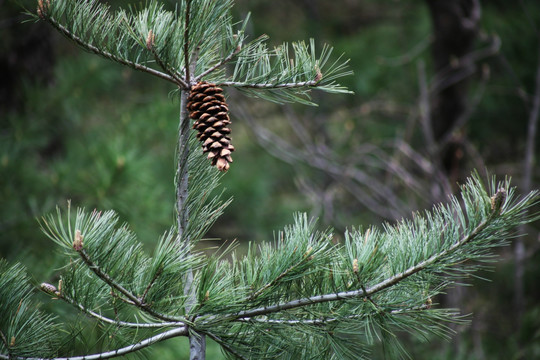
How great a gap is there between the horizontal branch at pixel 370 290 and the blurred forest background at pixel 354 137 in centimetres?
116

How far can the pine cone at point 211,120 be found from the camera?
40.5 inches

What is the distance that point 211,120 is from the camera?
104cm

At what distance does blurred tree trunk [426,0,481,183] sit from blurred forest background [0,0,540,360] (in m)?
0.01

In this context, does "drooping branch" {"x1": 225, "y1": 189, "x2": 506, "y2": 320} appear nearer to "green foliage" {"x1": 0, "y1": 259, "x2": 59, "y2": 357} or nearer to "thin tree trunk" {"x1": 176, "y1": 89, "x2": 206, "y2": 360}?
"thin tree trunk" {"x1": 176, "y1": 89, "x2": 206, "y2": 360}

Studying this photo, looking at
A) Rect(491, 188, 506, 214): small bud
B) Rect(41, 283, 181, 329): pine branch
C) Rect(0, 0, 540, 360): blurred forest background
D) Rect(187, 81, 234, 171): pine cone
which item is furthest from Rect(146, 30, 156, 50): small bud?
Rect(0, 0, 540, 360): blurred forest background

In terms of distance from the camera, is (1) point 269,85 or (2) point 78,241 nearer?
(2) point 78,241

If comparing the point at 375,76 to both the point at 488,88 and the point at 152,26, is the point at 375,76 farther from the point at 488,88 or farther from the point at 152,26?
the point at 152,26

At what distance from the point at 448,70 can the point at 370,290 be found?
2.89 metres

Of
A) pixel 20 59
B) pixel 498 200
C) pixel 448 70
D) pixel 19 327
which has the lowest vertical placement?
pixel 19 327

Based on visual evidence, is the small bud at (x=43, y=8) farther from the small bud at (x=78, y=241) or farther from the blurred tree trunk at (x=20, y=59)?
the blurred tree trunk at (x=20, y=59)

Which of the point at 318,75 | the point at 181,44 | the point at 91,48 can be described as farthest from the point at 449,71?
the point at 91,48

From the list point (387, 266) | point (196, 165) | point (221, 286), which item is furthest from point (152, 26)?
point (387, 266)

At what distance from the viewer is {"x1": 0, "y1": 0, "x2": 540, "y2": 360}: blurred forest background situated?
9.15 ft

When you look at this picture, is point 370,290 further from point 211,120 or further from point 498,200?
point 211,120
